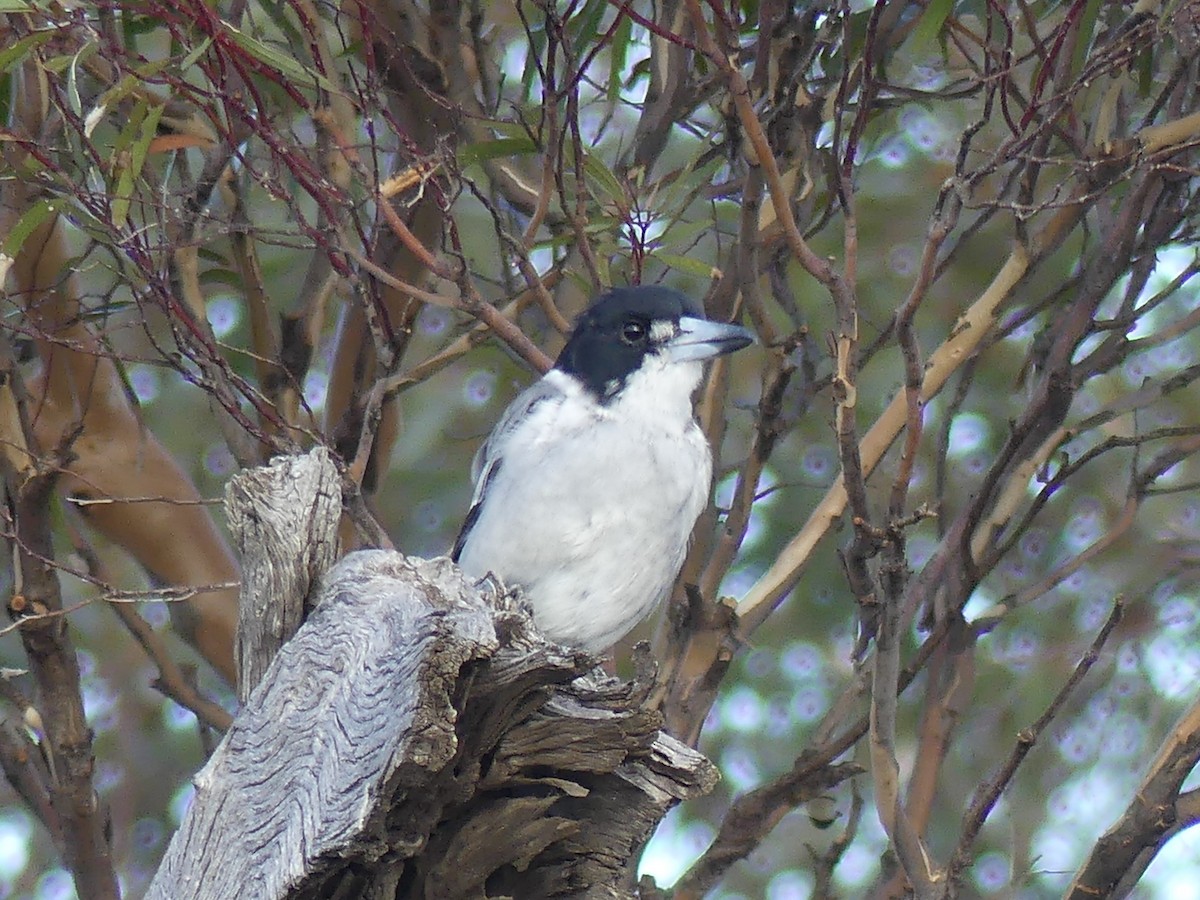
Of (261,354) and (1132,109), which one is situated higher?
(1132,109)

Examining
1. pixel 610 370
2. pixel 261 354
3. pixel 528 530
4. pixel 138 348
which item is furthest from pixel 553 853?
pixel 138 348

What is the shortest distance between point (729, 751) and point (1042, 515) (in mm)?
964

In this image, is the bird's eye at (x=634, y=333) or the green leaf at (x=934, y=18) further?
the bird's eye at (x=634, y=333)

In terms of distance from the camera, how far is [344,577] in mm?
2117

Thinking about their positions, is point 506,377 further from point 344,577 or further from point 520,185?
point 344,577

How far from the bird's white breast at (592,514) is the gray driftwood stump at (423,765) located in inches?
32.7

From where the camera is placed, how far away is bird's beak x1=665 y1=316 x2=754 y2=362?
10.1ft

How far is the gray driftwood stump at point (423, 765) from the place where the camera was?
5.69 ft

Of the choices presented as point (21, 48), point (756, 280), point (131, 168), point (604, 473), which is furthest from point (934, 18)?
point (21, 48)

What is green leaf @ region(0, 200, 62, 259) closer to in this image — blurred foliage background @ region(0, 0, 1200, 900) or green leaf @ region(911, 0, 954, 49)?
blurred foliage background @ region(0, 0, 1200, 900)

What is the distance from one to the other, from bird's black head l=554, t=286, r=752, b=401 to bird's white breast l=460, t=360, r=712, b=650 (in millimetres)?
76

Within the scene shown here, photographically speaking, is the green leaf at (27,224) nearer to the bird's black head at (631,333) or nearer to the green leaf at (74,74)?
the green leaf at (74,74)

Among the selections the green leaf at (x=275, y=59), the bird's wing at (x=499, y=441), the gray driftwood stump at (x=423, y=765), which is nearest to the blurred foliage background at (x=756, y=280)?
the green leaf at (x=275, y=59)

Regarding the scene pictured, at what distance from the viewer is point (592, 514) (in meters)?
2.96
